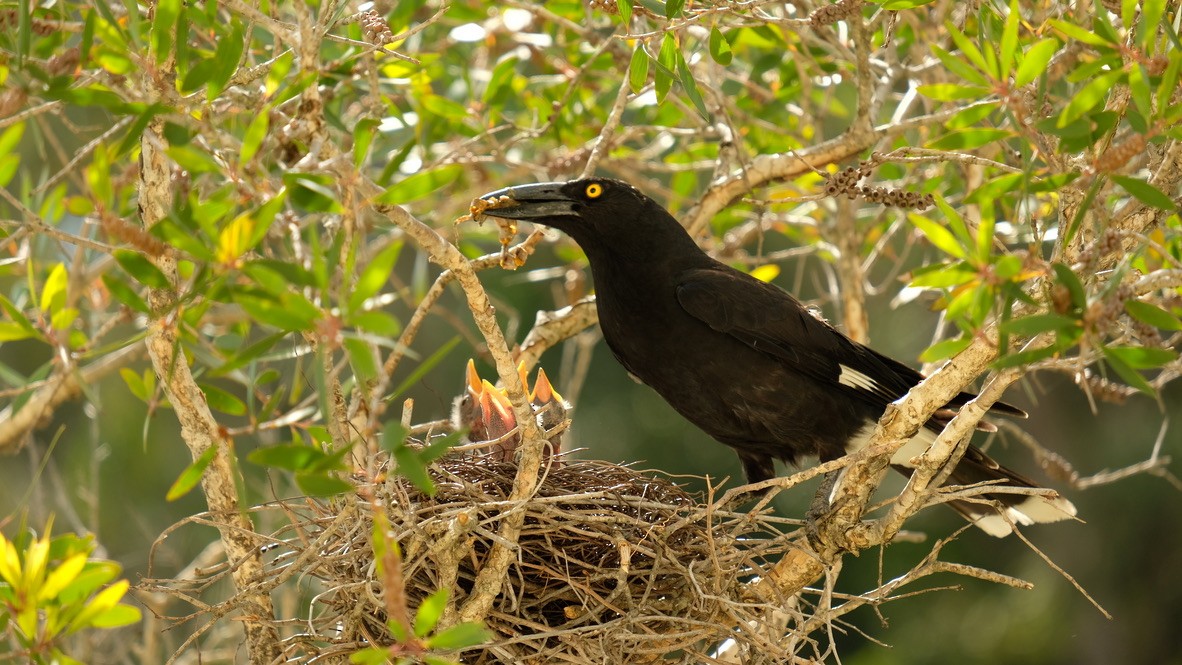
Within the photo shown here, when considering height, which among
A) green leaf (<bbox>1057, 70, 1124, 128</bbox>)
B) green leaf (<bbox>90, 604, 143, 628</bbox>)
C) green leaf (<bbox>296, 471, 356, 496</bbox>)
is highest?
green leaf (<bbox>1057, 70, 1124, 128</bbox>)

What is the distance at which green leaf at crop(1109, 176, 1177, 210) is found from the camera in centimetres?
229

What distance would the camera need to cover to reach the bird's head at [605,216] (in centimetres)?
419

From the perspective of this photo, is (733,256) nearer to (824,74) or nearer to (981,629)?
(824,74)

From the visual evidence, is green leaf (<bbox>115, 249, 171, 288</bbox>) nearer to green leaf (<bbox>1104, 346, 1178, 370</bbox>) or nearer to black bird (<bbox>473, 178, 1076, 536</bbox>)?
green leaf (<bbox>1104, 346, 1178, 370</bbox>)

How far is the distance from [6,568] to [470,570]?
1361 millimetres

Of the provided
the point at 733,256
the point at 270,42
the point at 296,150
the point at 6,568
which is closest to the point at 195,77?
the point at 6,568

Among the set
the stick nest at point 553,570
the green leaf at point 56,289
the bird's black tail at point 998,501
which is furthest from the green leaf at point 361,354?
the bird's black tail at point 998,501

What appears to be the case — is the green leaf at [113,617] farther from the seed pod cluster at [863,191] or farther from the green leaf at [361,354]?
the seed pod cluster at [863,191]

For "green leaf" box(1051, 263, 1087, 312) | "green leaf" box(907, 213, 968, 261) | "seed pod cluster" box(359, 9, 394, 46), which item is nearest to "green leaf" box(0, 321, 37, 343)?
"seed pod cluster" box(359, 9, 394, 46)

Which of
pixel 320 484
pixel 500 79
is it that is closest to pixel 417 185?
pixel 320 484

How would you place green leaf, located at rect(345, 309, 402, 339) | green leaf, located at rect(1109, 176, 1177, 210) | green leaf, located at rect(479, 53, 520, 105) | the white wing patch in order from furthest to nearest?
green leaf, located at rect(479, 53, 520, 105) → the white wing patch → green leaf, located at rect(1109, 176, 1177, 210) → green leaf, located at rect(345, 309, 402, 339)

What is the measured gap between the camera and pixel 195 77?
2457 millimetres

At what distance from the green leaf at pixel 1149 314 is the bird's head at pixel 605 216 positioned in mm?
2204

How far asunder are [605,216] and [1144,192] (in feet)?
7.21
